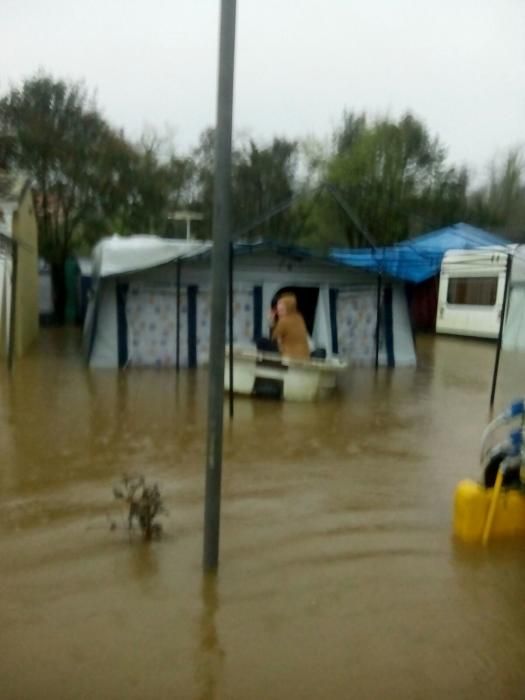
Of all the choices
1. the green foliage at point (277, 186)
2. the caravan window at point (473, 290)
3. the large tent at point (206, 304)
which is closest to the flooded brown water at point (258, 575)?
the large tent at point (206, 304)

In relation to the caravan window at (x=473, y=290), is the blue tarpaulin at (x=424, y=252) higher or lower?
higher

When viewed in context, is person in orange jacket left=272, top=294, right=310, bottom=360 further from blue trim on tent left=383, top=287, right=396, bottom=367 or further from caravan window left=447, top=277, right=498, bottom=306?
caravan window left=447, top=277, right=498, bottom=306

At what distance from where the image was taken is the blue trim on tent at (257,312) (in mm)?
15922

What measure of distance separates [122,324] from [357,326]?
4716 mm

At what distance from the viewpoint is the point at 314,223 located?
30.8m

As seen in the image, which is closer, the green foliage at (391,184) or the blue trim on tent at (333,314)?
the blue trim on tent at (333,314)

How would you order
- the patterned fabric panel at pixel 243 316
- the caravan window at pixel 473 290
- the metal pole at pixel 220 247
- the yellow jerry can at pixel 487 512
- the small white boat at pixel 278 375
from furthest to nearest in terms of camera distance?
the caravan window at pixel 473 290
the patterned fabric panel at pixel 243 316
the small white boat at pixel 278 375
the yellow jerry can at pixel 487 512
the metal pole at pixel 220 247

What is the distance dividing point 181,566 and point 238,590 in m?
0.49

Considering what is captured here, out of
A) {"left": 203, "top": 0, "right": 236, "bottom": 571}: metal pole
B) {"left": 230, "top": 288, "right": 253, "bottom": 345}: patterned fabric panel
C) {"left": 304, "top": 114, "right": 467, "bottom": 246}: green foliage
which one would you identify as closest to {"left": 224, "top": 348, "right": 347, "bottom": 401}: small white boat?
{"left": 230, "top": 288, "right": 253, "bottom": 345}: patterned fabric panel

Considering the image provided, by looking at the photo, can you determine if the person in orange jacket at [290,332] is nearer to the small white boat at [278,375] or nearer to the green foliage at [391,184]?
the small white boat at [278,375]

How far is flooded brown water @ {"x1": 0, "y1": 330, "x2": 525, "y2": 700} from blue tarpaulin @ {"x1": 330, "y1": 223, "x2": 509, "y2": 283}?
1184 centimetres

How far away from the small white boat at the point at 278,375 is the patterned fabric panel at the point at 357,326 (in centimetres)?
437

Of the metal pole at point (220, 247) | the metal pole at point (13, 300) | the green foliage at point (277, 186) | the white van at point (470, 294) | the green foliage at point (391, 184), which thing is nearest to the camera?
the metal pole at point (220, 247)

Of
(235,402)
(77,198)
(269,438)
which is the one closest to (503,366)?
(235,402)
